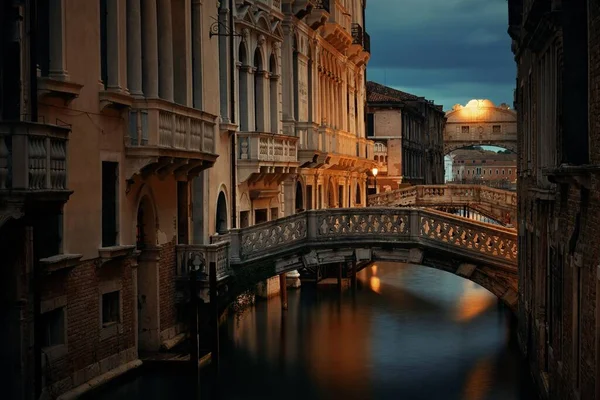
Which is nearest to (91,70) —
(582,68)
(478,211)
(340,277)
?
(582,68)

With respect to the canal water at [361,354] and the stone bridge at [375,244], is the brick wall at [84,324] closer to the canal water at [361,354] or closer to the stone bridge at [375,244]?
the canal water at [361,354]

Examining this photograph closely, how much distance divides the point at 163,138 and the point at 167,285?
3.56 m

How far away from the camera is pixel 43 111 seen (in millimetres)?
15078

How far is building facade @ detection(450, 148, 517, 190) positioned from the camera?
12950 cm

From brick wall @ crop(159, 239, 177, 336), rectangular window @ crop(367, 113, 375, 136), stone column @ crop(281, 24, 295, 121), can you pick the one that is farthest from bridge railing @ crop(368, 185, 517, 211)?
brick wall @ crop(159, 239, 177, 336)

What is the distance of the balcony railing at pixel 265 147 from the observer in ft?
85.9

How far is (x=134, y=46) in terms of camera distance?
18.6 meters

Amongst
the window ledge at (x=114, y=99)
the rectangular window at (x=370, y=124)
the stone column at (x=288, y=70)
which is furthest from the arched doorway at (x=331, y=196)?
the window ledge at (x=114, y=99)

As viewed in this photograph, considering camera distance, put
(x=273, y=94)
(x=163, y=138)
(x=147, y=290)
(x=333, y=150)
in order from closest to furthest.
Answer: (x=163, y=138) < (x=147, y=290) < (x=273, y=94) < (x=333, y=150)

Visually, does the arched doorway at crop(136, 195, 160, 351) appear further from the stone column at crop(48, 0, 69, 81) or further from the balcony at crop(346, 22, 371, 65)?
the balcony at crop(346, 22, 371, 65)

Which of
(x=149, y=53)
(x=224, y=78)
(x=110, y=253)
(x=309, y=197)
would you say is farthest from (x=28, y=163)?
(x=309, y=197)

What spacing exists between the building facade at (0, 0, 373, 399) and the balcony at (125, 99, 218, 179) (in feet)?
0.11

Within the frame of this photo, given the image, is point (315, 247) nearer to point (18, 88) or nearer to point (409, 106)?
point (18, 88)

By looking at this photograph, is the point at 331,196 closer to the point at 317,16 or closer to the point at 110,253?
the point at 317,16
